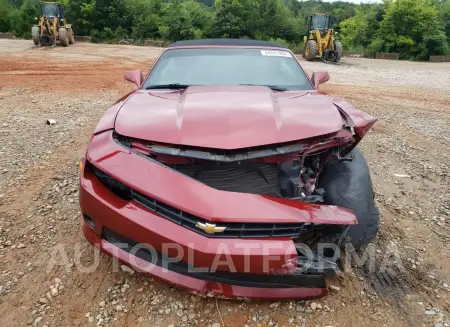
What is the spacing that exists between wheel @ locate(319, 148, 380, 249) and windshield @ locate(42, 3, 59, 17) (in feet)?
65.4

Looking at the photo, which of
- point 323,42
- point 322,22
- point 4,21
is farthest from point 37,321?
point 4,21

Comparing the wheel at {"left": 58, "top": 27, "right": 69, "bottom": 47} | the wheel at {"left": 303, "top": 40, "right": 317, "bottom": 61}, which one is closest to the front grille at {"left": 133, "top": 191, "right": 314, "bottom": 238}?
the wheel at {"left": 303, "top": 40, "right": 317, "bottom": 61}

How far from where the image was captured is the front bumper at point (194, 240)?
1785mm

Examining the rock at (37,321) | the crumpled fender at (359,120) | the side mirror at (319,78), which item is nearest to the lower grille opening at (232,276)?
the rock at (37,321)

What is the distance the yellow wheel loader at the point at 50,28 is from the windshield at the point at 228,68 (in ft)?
56.4

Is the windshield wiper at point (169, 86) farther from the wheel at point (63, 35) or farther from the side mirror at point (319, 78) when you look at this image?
the wheel at point (63, 35)

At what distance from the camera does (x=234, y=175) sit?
81.5 inches

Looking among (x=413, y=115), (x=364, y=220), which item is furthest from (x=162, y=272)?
(x=413, y=115)

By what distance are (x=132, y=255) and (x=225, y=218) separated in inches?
23.4

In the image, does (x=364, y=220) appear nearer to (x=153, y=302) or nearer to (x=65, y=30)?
(x=153, y=302)

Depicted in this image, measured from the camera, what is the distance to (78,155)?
4059 millimetres

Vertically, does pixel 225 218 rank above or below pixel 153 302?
above

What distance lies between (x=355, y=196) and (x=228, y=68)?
157 centimetres

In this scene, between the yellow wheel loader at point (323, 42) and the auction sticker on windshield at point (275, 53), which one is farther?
the yellow wheel loader at point (323, 42)
